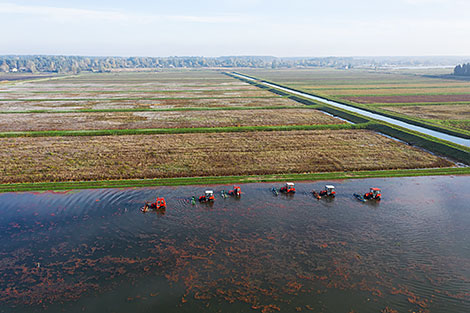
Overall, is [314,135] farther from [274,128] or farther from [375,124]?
[375,124]

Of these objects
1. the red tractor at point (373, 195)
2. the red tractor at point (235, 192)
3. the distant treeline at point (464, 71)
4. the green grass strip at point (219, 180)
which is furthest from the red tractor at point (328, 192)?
the distant treeline at point (464, 71)

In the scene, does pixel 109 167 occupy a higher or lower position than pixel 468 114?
lower

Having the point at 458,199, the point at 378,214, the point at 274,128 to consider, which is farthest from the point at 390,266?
the point at 274,128

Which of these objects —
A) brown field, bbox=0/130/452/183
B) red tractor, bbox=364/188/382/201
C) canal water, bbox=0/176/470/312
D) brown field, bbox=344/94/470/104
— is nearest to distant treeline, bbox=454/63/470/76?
brown field, bbox=344/94/470/104

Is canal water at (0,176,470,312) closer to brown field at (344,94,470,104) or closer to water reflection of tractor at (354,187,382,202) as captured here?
water reflection of tractor at (354,187,382,202)

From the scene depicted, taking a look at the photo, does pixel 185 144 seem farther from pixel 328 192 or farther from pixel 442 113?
pixel 442 113

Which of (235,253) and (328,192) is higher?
(328,192)

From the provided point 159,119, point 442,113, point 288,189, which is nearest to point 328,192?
point 288,189
